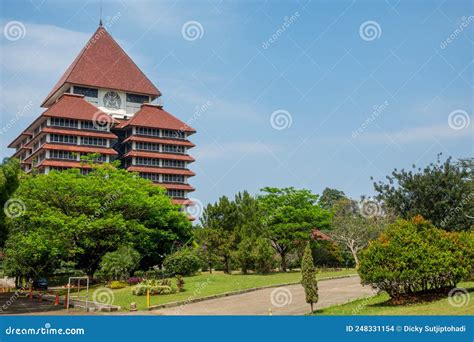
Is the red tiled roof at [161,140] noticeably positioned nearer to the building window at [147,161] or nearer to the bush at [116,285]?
the building window at [147,161]

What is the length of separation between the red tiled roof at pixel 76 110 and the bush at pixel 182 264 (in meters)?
32.3

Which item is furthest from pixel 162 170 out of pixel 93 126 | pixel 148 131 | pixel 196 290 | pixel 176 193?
pixel 196 290

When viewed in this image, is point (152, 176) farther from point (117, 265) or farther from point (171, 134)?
point (117, 265)

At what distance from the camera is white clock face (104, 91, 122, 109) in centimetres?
7067

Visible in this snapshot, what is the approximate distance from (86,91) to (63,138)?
9912mm

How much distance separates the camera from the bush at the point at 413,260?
1830 centimetres

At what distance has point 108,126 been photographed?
65.1 metres

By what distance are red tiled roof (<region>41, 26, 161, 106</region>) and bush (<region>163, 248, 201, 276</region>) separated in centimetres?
3904

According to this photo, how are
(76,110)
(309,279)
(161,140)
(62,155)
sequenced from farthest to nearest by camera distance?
(161,140), (76,110), (62,155), (309,279)

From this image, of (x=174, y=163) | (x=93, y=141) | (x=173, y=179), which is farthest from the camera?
Result: (x=174, y=163)

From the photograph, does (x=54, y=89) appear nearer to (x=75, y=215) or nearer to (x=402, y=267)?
(x=75, y=215)

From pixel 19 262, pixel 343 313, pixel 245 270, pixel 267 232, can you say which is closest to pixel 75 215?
pixel 19 262

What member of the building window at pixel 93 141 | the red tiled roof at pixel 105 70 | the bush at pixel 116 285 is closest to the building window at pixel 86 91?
the red tiled roof at pixel 105 70

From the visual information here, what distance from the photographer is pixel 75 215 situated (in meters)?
34.8
